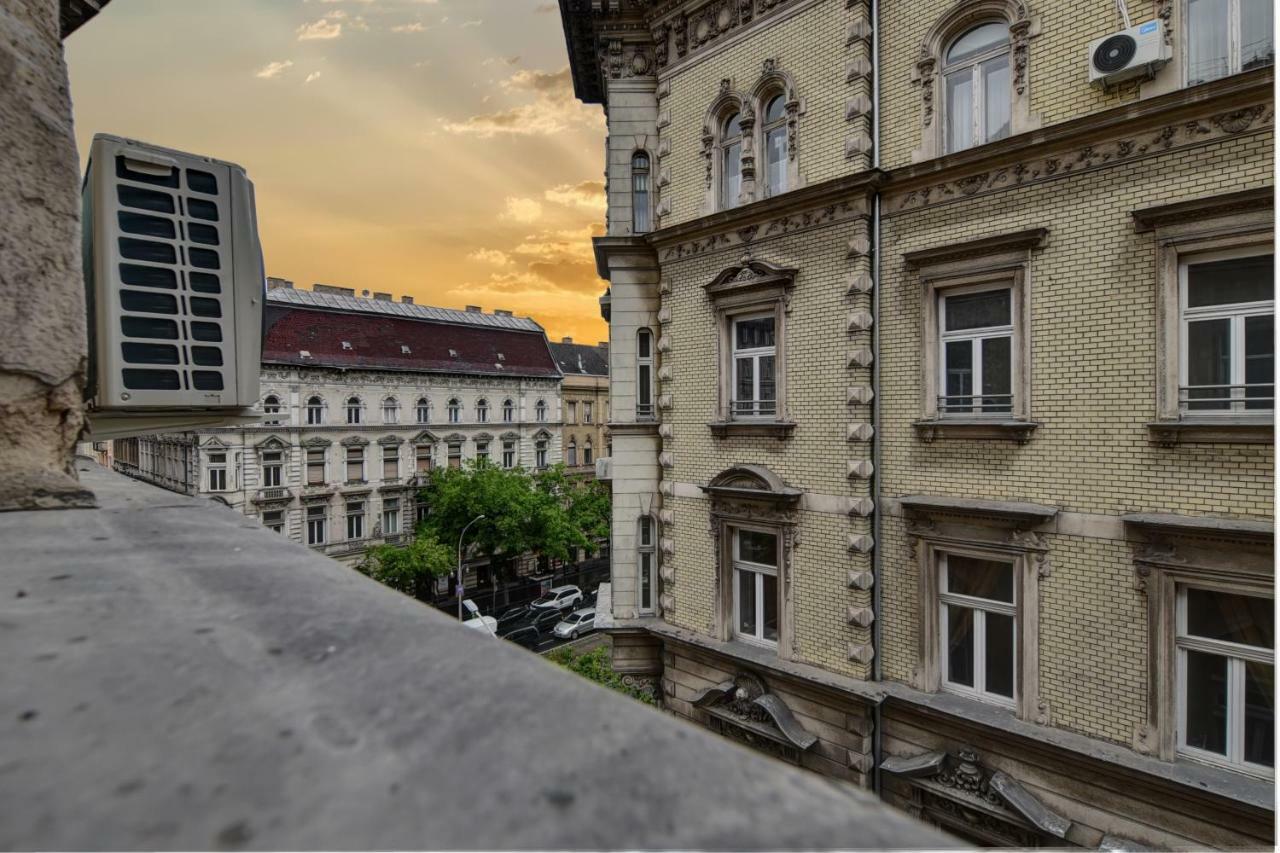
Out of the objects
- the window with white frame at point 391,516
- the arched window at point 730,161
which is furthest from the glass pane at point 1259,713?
the window with white frame at point 391,516

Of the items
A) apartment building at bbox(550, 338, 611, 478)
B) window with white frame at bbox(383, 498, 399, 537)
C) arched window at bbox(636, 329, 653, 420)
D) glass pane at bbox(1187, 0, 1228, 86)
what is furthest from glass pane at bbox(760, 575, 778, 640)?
apartment building at bbox(550, 338, 611, 478)

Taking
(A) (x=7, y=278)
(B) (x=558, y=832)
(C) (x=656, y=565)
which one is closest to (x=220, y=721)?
(B) (x=558, y=832)

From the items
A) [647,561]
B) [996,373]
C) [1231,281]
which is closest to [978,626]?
[996,373]

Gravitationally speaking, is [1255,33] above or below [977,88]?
below

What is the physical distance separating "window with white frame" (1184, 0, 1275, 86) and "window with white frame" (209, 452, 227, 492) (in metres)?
34.8

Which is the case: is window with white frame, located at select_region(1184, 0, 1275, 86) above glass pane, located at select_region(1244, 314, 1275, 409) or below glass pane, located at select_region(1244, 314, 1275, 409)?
above

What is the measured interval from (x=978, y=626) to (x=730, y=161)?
7772 mm

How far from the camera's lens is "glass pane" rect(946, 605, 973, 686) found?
8000 millimetres

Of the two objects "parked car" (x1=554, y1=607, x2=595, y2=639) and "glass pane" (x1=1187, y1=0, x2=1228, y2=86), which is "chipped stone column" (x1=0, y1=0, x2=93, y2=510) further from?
"parked car" (x1=554, y1=607, x2=595, y2=639)

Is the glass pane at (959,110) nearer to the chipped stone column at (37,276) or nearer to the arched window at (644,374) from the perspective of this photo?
the arched window at (644,374)

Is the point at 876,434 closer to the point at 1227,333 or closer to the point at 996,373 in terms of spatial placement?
the point at 996,373

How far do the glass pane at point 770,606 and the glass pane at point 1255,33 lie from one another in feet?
26.3

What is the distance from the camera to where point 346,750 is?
0.77 meters

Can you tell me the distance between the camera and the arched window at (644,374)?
11508 millimetres
